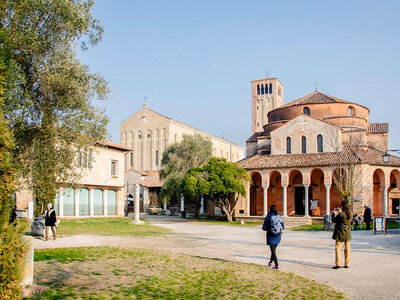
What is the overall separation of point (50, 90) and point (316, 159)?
25.5m

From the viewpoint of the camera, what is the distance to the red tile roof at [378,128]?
39.8 meters

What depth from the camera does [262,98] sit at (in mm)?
81125

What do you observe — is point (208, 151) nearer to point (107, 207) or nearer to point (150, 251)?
point (107, 207)

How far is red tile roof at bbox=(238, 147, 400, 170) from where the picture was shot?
33125 mm

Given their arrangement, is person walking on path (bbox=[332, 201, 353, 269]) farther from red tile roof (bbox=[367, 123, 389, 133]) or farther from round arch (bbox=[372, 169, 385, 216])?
red tile roof (bbox=[367, 123, 389, 133])

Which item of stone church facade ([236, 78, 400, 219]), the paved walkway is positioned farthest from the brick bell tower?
the paved walkway

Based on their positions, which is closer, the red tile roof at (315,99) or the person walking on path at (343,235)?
the person walking on path at (343,235)

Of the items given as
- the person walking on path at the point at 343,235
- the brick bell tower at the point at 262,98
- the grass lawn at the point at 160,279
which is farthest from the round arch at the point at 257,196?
the brick bell tower at the point at 262,98

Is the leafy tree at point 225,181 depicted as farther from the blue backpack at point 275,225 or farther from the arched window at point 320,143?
the blue backpack at point 275,225

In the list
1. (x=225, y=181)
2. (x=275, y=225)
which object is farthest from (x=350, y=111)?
(x=275, y=225)

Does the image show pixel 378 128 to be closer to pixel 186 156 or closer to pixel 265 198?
pixel 265 198

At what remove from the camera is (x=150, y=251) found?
42.2ft

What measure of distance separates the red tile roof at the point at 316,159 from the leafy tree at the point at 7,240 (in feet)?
97.7

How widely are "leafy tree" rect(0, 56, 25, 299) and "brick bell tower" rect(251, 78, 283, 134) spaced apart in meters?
75.7
